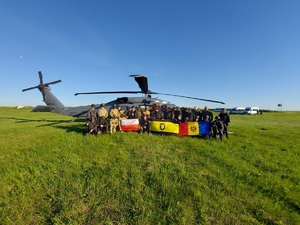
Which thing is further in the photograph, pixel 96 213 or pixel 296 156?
pixel 296 156

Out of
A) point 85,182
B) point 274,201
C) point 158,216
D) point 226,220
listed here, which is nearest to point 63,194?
point 85,182

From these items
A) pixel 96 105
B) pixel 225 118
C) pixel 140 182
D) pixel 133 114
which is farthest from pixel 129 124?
pixel 225 118

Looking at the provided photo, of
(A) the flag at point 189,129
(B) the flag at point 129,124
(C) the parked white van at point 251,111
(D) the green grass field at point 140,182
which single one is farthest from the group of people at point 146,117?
(C) the parked white van at point 251,111

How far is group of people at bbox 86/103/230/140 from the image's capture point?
1305cm

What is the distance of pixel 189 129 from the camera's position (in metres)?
14.3

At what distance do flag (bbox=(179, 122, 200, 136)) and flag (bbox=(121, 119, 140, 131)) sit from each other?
3.16 metres

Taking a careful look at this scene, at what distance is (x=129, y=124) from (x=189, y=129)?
428 cm

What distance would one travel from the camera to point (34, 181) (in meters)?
7.54

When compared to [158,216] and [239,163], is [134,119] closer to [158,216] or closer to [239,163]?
[239,163]

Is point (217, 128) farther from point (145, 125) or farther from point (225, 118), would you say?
point (145, 125)

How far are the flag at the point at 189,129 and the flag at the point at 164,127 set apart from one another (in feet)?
1.25

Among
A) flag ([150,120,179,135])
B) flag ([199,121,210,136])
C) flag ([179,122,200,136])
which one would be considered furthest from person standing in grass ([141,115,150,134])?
flag ([199,121,210,136])

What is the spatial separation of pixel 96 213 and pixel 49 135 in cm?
829

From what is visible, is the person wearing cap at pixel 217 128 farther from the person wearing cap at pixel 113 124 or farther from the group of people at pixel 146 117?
the person wearing cap at pixel 113 124
